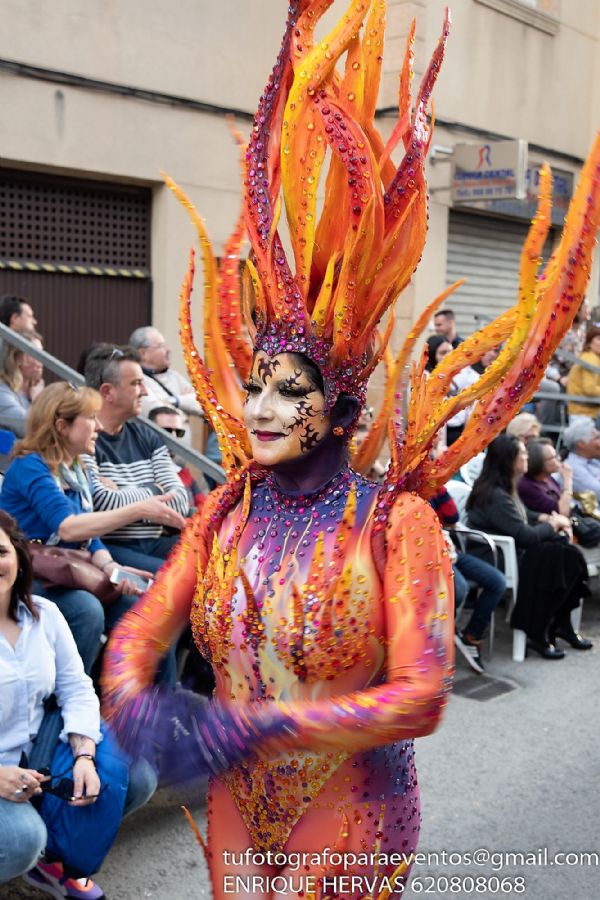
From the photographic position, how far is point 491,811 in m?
4.18

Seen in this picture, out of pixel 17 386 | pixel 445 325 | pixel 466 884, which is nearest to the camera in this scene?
pixel 466 884

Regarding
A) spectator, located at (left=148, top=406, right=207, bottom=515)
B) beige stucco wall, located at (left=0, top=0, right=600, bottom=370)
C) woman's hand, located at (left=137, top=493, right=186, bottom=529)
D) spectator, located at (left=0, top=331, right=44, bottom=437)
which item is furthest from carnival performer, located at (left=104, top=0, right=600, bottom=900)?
beige stucco wall, located at (left=0, top=0, right=600, bottom=370)

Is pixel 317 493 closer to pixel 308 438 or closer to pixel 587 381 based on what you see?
pixel 308 438

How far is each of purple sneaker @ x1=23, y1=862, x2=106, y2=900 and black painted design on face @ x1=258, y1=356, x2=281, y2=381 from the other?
213cm

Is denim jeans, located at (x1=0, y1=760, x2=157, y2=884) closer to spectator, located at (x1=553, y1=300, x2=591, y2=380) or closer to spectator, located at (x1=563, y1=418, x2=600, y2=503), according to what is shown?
spectator, located at (x1=563, y1=418, x2=600, y2=503)

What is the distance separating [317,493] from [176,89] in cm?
751

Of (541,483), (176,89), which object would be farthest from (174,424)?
(176,89)

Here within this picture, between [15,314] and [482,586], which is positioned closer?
[15,314]

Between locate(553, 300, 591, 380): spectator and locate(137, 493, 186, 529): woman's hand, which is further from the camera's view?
locate(553, 300, 591, 380): spectator

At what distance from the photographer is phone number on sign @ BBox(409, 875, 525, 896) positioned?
3592 millimetres

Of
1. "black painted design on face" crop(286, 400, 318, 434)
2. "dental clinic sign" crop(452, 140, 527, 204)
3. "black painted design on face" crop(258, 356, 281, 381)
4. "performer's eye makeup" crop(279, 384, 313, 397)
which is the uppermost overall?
"dental clinic sign" crop(452, 140, 527, 204)

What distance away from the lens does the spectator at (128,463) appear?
14.8 feet

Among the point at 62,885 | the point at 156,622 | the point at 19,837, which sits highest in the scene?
the point at 156,622

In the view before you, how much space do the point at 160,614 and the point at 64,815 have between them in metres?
1.31
